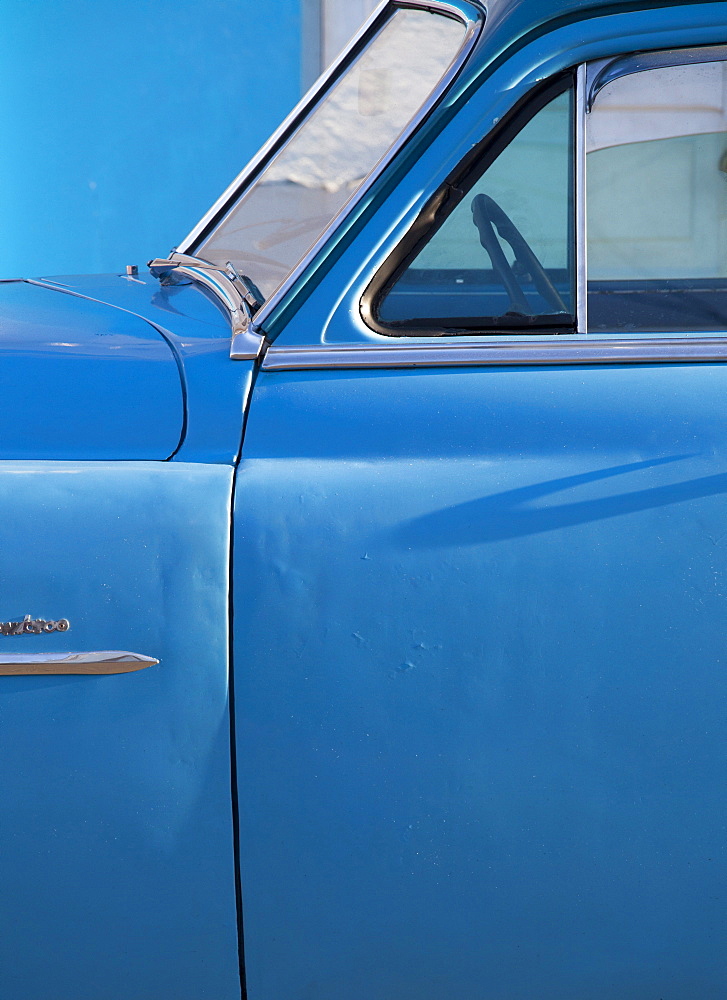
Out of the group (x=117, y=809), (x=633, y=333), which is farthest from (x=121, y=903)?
(x=633, y=333)

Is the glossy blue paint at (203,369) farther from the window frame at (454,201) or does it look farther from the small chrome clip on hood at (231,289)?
the window frame at (454,201)

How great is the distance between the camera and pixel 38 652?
1.12 m

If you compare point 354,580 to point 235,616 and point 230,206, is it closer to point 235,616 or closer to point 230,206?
point 235,616

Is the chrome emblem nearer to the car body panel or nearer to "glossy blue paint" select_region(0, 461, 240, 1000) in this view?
"glossy blue paint" select_region(0, 461, 240, 1000)

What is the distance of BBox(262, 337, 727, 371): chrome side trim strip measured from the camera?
50.1 inches

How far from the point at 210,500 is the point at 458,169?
56cm

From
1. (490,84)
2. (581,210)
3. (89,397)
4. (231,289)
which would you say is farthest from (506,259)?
(89,397)

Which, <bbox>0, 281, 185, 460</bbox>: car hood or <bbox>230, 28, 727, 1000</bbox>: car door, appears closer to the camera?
<bbox>230, 28, 727, 1000</bbox>: car door

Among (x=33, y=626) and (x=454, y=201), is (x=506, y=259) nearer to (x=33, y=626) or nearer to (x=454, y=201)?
(x=454, y=201)

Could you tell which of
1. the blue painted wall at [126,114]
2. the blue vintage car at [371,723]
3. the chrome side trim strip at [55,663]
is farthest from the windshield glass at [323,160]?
the blue painted wall at [126,114]

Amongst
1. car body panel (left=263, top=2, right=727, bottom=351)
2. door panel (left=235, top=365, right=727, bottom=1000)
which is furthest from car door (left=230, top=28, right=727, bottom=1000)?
car body panel (left=263, top=2, right=727, bottom=351)

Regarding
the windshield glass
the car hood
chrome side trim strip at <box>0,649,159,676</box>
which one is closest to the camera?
chrome side trim strip at <box>0,649,159,676</box>

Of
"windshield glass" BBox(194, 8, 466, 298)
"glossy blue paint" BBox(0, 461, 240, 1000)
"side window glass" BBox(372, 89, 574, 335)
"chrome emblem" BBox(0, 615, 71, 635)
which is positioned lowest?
"glossy blue paint" BBox(0, 461, 240, 1000)

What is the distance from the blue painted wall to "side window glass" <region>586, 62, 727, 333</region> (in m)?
4.24
